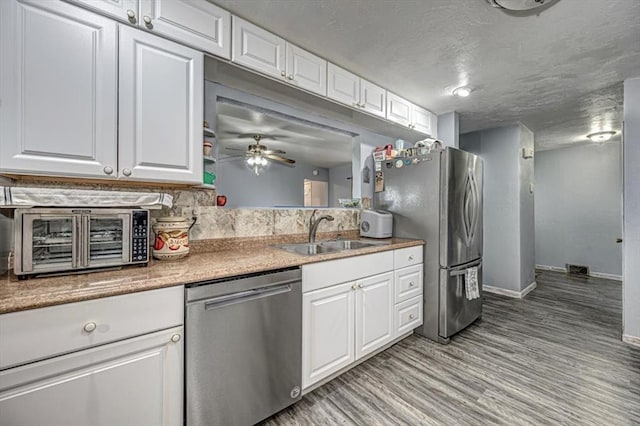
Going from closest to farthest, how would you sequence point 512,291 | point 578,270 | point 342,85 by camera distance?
point 342,85
point 512,291
point 578,270

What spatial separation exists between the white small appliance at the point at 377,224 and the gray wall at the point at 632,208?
2.06 meters

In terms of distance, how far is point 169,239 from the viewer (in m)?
1.45

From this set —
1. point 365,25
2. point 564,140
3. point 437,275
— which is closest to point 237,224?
point 365,25

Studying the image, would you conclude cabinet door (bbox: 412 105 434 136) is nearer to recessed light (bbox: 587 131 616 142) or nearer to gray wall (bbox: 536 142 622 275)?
recessed light (bbox: 587 131 616 142)

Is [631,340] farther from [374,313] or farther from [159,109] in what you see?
[159,109]

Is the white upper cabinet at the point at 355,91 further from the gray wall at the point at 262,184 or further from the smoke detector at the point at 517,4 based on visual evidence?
the smoke detector at the point at 517,4

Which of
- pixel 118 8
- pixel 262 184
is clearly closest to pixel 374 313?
pixel 262 184

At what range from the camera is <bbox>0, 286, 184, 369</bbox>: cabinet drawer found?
81 cm

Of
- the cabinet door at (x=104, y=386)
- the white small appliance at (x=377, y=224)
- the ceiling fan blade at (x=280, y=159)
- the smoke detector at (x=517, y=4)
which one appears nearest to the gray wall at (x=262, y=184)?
the ceiling fan blade at (x=280, y=159)

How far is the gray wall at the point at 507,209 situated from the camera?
3.52 m

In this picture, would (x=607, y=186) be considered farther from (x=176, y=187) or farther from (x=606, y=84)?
(x=176, y=187)

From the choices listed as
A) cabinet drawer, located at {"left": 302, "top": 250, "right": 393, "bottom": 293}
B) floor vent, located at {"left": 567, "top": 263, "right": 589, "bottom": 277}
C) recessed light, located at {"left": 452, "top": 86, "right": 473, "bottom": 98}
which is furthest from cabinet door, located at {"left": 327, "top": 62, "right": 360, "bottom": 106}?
floor vent, located at {"left": 567, "top": 263, "right": 589, "bottom": 277}

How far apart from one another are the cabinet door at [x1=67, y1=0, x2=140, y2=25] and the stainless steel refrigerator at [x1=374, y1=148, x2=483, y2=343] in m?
2.20

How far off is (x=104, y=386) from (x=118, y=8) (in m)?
1.61
